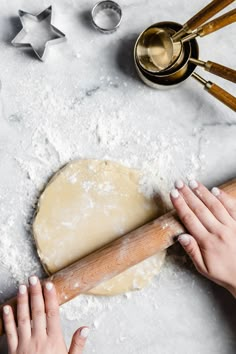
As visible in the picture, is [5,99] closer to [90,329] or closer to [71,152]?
[71,152]

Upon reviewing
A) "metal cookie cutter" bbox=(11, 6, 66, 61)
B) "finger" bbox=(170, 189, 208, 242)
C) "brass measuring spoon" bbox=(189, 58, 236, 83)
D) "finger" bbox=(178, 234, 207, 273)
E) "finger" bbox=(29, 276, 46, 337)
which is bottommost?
"finger" bbox=(29, 276, 46, 337)

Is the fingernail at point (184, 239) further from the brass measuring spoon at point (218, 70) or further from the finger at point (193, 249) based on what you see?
the brass measuring spoon at point (218, 70)

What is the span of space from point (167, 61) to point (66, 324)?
799mm

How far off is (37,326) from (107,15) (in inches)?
36.2

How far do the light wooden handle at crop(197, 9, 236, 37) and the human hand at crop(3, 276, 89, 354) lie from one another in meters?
0.78

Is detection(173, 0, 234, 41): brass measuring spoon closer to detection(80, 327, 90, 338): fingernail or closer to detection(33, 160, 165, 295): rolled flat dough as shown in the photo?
detection(33, 160, 165, 295): rolled flat dough

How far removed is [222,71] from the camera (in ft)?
4.45

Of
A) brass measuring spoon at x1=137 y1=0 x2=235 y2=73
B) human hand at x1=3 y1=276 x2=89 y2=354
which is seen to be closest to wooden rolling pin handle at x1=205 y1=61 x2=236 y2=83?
brass measuring spoon at x1=137 y1=0 x2=235 y2=73

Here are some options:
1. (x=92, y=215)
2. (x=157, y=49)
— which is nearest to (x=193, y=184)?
(x=92, y=215)

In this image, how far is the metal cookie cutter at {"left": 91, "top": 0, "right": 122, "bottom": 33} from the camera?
149cm

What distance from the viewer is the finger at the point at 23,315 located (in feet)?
4.14

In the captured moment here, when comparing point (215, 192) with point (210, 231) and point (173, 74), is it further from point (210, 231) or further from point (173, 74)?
point (173, 74)

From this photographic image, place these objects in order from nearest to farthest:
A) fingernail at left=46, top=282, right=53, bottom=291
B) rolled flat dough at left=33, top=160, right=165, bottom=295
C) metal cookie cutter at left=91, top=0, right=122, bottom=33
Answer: fingernail at left=46, top=282, right=53, bottom=291 → rolled flat dough at left=33, top=160, right=165, bottom=295 → metal cookie cutter at left=91, top=0, right=122, bottom=33

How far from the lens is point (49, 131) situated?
1.46 metres
